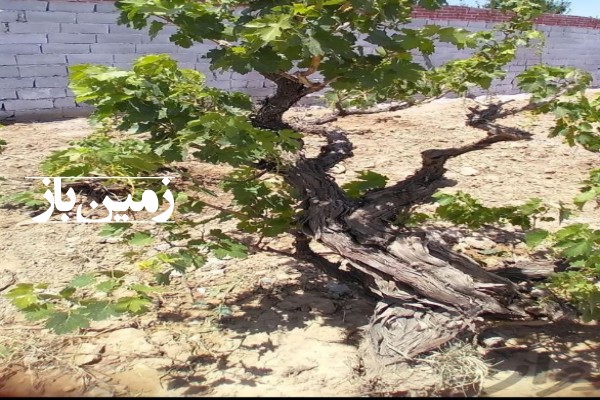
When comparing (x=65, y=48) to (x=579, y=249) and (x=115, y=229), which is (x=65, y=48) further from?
(x=579, y=249)

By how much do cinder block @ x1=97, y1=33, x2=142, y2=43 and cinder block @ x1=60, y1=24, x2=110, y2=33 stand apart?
0.07m

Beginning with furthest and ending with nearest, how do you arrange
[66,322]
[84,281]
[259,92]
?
1. [259,92]
2. [84,281]
3. [66,322]

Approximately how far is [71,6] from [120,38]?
23.4 inches

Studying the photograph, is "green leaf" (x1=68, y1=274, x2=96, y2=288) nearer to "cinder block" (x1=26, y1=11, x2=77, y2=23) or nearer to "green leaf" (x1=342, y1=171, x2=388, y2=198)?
"green leaf" (x1=342, y1=171, x2=388, y2=198)

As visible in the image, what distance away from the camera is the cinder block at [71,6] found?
21.1 feet

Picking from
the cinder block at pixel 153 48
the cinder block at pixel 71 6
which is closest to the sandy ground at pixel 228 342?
the cinder block at pixel 71 6

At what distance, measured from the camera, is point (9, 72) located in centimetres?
629

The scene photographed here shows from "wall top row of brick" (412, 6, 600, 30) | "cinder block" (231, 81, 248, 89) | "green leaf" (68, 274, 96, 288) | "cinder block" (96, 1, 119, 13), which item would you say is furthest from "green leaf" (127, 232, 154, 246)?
"wall top row of brick" (412, 6, 600, 30)

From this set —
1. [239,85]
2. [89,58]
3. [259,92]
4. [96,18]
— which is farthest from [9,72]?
[259,92]

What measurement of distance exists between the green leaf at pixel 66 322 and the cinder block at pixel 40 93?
16.5 feet

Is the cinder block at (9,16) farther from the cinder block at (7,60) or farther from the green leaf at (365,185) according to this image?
the green leaf at (365,185)

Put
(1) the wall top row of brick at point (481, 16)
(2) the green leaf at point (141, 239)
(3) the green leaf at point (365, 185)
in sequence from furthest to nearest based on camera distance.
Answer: (1) the wall top row of brick at point (481, 16) < (3) the green leaf at point (365, 185) < (2) the green leaf at point (141, 239)

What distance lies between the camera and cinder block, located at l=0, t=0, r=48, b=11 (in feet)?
20.3

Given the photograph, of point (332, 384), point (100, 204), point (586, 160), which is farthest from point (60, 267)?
point (586, 160)
